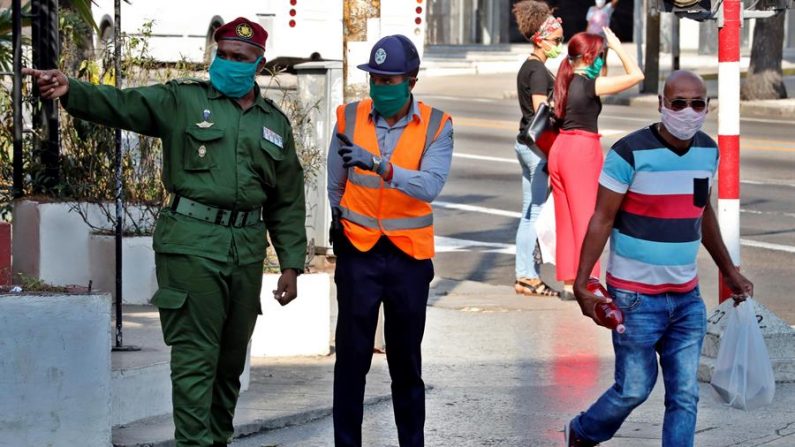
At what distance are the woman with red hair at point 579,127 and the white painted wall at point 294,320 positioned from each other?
244 cm

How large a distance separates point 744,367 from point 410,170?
1.58 metres

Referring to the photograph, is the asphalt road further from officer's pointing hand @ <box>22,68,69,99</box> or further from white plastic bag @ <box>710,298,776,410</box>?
officer's pointing hand @ <box>22,68,69,99</box>

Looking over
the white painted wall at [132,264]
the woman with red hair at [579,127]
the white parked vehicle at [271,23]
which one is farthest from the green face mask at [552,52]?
the white painted wall at [132,264]

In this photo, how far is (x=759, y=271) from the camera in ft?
42.0

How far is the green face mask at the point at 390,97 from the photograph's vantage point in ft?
21.0

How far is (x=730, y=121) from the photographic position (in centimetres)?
855

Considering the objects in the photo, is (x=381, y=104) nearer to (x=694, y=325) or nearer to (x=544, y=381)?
(x=694, y=325)

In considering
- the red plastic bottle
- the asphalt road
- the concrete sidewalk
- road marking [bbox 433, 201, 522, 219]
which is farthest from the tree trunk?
the red plastic bottle

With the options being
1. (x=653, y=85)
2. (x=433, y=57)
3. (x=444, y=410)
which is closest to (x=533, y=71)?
(x=444, y=410)

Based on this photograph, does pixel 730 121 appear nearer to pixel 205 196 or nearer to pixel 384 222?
pixel 384 222

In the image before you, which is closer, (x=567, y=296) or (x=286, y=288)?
(x=286, y=288)

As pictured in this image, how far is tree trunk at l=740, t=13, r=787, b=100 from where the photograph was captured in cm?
2917

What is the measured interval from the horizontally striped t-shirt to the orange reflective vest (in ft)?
2.45

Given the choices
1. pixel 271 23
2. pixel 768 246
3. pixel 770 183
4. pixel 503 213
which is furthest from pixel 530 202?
pixel 271 23
